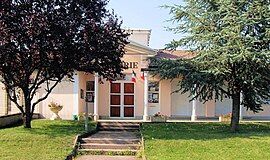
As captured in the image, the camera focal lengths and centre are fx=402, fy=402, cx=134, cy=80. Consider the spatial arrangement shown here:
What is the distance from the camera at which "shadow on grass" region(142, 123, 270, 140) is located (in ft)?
51.5

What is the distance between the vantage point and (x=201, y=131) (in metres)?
18.1

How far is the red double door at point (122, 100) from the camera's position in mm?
26250

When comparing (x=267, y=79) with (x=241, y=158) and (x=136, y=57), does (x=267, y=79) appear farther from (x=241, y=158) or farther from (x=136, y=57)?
(x=136, y=57)

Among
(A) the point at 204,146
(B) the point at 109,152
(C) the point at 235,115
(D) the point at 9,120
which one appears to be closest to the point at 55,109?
(D) the point at 9,120

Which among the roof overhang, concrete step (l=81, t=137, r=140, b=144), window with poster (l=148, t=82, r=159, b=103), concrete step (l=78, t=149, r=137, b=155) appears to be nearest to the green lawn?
concrete step (l=81, t=137, r=140, b=144)

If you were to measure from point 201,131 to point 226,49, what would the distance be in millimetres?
3830

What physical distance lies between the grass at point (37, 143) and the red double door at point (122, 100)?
9228mm

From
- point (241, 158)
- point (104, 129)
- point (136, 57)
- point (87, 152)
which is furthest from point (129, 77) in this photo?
point (241, 158)

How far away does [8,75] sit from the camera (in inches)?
666

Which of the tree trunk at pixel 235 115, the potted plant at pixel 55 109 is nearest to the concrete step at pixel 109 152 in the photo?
the tree trunk at pixel 235 115

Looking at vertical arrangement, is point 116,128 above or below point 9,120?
below

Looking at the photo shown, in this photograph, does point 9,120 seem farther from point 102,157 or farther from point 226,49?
point 226,49

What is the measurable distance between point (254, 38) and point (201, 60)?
2.50 meters

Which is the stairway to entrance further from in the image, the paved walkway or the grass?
the grass
